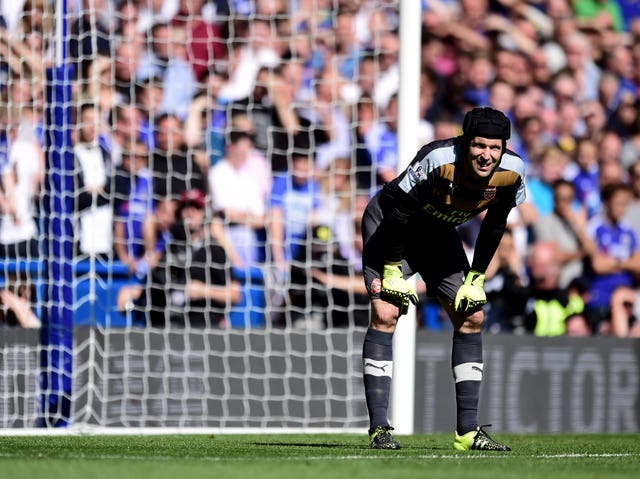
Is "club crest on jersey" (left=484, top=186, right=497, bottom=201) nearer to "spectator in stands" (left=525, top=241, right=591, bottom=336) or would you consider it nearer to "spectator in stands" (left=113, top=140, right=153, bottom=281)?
"spectator in stands" (left=113, top=140, right=153, bottom=281)

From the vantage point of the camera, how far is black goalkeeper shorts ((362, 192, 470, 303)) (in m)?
6.24

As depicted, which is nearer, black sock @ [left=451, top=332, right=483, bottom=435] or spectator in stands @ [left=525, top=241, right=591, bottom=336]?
black sock @ [left=451, top=332, right=483, bottom=435]

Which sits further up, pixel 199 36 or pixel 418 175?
pixel 199 36

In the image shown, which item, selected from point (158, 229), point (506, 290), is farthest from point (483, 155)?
point (506, 290)

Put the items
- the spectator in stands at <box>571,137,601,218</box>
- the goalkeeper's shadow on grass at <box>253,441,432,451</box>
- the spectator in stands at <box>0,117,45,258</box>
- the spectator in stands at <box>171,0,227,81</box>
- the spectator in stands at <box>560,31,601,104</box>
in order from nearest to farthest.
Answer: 1. the goalkeeper's shadow on grass at <box>253,441,432,451</box>
2. the spectator in stands at <box>0,117,45,258</box>
3. the spectator in stands at <box>171,0,227,81</box>
4. the spectator in stands at <box>571,137,601,218</box>
5. the spectator in stands at <box>560,31,601,104</box>

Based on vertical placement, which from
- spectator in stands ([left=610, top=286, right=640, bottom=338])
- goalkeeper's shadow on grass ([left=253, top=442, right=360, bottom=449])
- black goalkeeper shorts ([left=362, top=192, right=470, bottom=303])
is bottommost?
goalkeeper's shadow on grass ([left=253, top=442, right=360, bottom=449])

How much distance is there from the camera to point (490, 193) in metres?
5.91

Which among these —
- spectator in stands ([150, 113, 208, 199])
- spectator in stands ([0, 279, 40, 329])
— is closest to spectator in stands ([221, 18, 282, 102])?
spectator in stands ([150, 113, 208, 199])

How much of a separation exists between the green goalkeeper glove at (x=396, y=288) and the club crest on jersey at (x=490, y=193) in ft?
1.78

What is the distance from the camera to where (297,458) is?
5352 millimetres

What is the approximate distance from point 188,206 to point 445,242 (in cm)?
351

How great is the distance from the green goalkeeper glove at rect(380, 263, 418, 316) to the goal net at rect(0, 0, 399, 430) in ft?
9.40

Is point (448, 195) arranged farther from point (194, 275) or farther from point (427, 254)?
point (194, 275)

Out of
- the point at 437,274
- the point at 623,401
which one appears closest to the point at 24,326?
the point at 437,274
